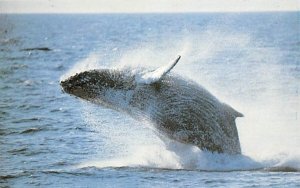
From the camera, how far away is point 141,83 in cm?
848

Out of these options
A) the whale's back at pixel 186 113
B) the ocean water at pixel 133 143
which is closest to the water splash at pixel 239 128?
the ocean water at pixel 133 143

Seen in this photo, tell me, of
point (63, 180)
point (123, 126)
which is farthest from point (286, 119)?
point (63, 180)

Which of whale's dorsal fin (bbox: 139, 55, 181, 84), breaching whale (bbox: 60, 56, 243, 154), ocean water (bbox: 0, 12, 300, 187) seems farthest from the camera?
breaching whale (bbox: 60, 56, 243, 154)

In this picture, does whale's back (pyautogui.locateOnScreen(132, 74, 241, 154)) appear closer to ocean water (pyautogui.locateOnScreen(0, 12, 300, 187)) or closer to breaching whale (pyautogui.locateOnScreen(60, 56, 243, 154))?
breaching whale (pyautogui.locateOnScreen(60, 56, 243, 154))

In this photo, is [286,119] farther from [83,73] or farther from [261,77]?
[261,77]

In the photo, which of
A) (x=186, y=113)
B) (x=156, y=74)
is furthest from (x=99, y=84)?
(x=186, y=113)

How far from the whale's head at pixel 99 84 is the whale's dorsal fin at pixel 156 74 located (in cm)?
18

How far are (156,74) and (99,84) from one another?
2.63 feet

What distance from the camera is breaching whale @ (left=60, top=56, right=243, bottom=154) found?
27.8ft

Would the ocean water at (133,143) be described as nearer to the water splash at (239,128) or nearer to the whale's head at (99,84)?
the water splash at (239,128)

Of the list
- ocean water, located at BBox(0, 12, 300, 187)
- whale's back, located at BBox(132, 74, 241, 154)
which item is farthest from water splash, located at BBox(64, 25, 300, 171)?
whale's back, located at BBox(132, 74, 241, 154)

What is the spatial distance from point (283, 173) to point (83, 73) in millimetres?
3008

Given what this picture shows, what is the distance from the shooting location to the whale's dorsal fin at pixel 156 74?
8188 millimetres

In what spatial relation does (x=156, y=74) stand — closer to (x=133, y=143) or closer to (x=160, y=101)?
(x=160, y=101)
